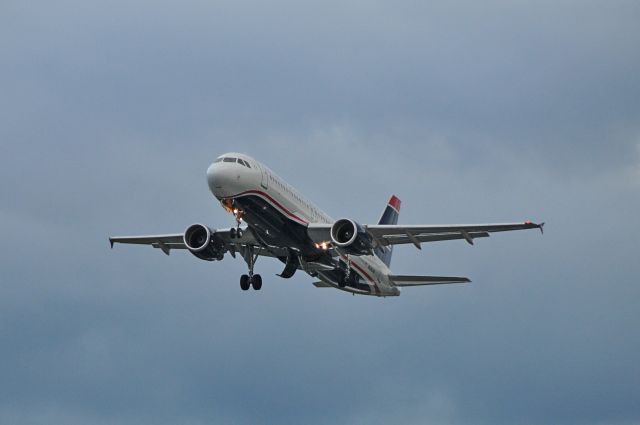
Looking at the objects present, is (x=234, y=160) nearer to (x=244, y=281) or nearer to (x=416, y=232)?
(x=244, y=281)

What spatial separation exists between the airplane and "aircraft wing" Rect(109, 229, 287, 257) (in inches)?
2.3

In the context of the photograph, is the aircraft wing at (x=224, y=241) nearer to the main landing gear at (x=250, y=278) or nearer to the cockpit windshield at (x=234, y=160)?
the main landing gear at (x=250, y=278)

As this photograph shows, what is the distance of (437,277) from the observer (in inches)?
2854

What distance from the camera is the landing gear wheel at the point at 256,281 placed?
68000 mm

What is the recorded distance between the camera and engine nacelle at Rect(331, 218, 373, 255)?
63719mm

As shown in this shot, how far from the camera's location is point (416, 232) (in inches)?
2564

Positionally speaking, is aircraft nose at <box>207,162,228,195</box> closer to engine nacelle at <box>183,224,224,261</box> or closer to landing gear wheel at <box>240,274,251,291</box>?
engine nacelle at <box>183,224,224,261</box>

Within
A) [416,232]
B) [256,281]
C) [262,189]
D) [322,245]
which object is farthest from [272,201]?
[416,232]

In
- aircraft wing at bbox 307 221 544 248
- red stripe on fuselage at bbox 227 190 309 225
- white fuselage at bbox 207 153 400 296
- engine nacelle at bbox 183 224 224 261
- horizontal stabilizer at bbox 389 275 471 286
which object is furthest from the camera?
horizontal stabilizer at bbox 389 275 471 286

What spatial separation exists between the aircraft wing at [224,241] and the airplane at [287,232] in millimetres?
58

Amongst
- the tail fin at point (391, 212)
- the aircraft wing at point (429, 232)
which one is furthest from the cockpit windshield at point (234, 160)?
the tail fin at point (391, 212)

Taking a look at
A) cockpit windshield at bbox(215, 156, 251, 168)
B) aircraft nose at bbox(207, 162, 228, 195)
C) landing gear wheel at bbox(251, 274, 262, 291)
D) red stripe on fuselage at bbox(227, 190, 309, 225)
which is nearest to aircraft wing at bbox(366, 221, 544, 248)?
red stripe on fuselage at bbox(227, 190, 309, 225)

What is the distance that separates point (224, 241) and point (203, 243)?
3.99 ft

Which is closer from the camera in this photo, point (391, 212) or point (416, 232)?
point (416, 232)
